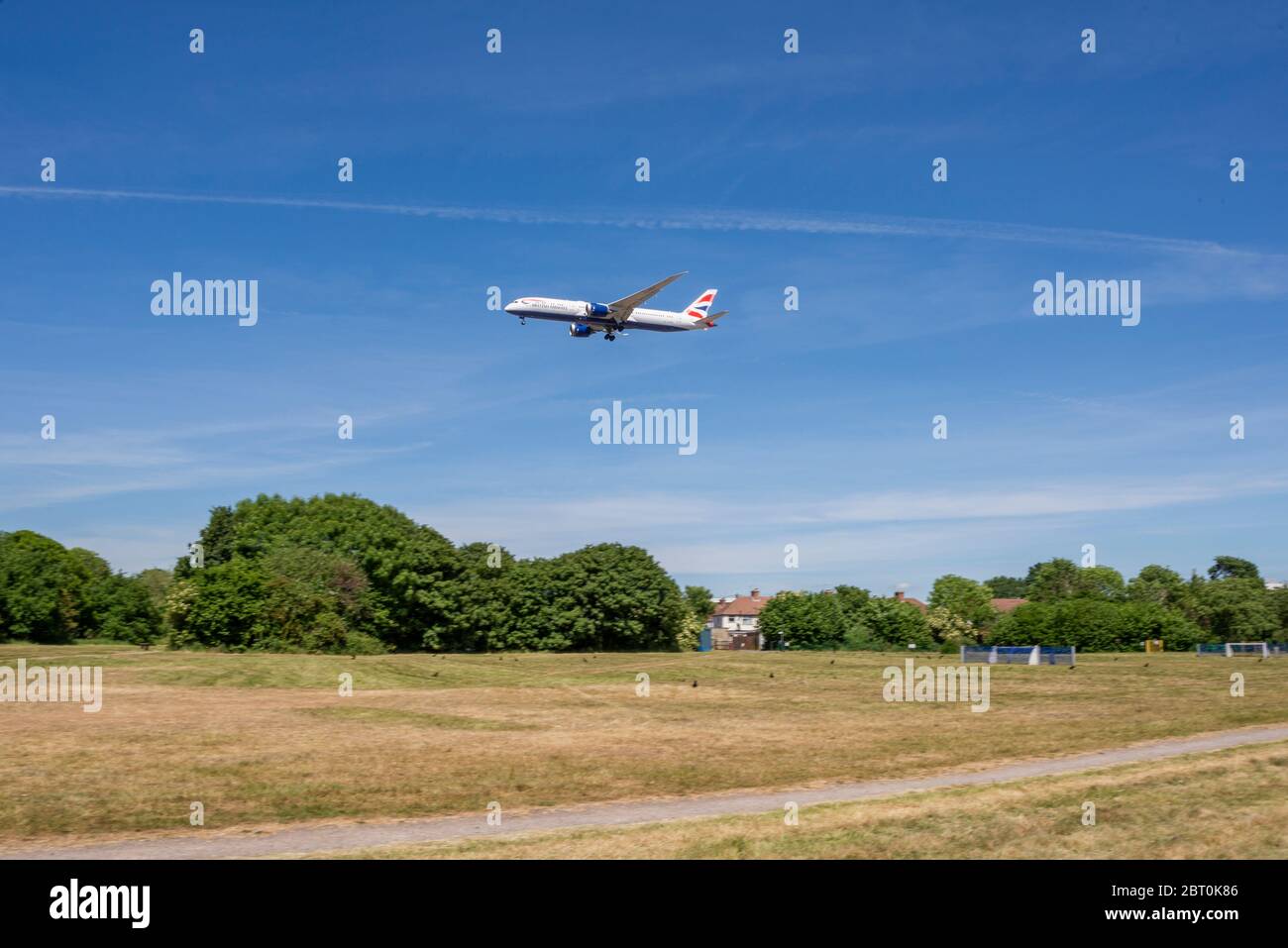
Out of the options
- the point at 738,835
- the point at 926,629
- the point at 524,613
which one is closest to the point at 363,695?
the point at 738,835

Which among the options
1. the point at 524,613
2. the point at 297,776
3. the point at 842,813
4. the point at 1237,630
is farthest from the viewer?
the point at 1237,630

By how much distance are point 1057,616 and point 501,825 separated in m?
98.7

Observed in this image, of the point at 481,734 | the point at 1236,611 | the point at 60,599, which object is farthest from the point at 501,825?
the point at 1236,611

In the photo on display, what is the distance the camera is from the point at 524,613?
99688 millimetres

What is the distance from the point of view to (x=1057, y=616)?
10712 cm

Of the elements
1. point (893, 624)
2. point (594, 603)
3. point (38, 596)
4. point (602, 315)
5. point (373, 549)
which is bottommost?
point (893, 624)

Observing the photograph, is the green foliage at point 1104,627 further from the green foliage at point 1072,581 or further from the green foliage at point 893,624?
the green foliage at point 1072,581

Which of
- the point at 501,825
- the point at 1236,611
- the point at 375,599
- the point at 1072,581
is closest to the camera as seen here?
the point at 501,825

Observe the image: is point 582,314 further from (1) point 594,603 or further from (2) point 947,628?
(2) point 947,628

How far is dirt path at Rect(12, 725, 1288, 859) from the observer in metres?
17.8

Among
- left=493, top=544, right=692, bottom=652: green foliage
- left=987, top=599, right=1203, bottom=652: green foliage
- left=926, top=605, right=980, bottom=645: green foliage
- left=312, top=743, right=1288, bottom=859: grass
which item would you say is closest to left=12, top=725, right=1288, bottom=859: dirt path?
left=312, top=743, right=1288, bottom=859: grass

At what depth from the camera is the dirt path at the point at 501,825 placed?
58.3 feet
